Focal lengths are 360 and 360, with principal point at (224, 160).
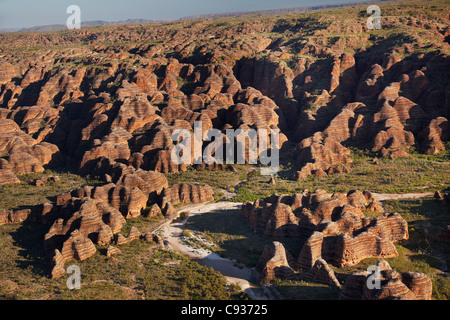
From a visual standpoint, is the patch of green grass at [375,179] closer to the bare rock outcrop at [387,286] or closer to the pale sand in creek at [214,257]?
the pale sand in creek at [214,257]

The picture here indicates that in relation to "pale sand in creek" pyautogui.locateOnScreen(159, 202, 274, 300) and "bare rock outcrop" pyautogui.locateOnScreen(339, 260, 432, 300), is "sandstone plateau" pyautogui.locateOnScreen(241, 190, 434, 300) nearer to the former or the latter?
"bare rock outcrop" pyautogui.locateOnScreen(339, 260, 432, 300)

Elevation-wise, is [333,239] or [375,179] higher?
[375,179]

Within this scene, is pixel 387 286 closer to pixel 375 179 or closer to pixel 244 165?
pixel 375 179

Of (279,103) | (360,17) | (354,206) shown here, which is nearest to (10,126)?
(279,103)

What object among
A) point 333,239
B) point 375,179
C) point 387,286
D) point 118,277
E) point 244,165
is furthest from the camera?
point 244,165

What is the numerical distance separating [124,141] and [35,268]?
3759cm

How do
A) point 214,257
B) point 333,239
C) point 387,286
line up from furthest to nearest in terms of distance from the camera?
1. point 214,257
2. point 333,239
3. point 387,286

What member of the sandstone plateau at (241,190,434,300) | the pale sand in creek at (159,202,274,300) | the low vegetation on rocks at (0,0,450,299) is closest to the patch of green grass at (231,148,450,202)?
the low vegetation on rocks at (0,0,450,299)

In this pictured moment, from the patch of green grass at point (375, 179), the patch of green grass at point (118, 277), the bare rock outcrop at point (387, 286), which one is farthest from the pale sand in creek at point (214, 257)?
the bare rock outcrop at point (387, 286)

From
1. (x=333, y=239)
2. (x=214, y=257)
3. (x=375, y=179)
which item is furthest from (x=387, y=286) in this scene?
(x=375, y=179)

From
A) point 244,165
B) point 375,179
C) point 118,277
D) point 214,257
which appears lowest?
point 214,257

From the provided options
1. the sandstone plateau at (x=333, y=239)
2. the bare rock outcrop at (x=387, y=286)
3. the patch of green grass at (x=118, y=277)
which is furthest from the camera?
the patch of green grass at (x=118, y=277)

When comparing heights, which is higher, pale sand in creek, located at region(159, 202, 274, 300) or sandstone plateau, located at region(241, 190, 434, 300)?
sandstone plateau, located at region(241, 190, 434, 300)

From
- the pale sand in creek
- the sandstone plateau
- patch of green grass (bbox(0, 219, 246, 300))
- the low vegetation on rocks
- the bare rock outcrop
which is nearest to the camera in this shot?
the bare rock outcrop
